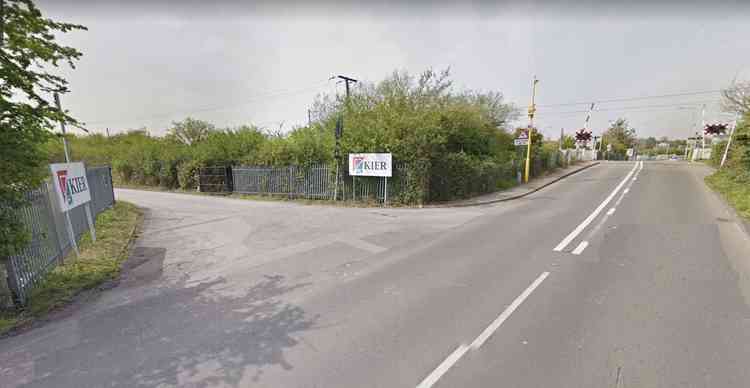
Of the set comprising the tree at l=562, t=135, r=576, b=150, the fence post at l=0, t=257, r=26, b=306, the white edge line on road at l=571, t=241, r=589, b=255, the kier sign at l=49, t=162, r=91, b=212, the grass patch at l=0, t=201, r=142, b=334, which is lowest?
the grass patch at l=0, t=201, r=142, b=334

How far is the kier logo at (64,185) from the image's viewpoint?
5.94 metres

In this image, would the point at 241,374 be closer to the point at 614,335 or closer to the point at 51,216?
the point at 614,335

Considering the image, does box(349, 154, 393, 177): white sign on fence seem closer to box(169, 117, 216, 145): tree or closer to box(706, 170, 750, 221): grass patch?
box(706, 170, 750, 221): grass patch

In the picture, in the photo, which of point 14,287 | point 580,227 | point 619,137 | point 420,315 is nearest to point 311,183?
point 14,287

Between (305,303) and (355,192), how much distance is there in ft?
32.0

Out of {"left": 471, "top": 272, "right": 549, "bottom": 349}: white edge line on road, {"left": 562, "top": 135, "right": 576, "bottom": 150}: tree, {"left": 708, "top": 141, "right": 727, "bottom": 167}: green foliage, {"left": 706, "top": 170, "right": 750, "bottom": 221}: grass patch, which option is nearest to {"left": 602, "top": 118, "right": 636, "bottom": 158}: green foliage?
{"left": 562, "top": 135, "right": 576, "bottom": 150}: tree

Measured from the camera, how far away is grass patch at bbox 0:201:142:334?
419 cm

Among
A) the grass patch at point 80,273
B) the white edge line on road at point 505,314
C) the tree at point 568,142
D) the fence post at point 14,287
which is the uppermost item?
the tree at point 568,142

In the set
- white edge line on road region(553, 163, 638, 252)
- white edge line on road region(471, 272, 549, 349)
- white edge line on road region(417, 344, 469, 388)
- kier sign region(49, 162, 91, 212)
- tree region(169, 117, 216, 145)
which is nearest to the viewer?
Result: white edge line on road region(417, 344, 469, 388)

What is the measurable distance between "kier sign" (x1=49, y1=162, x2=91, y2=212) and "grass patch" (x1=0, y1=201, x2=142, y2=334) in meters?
A: 1.15

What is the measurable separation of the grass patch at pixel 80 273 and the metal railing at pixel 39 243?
0.14 m

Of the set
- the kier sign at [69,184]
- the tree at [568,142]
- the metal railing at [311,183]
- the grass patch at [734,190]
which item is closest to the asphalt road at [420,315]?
the kier sign at [69,184]

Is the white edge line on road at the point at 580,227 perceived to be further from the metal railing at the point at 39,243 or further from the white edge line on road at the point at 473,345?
the metal railing at the point at 39,243

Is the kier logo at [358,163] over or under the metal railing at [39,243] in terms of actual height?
over
